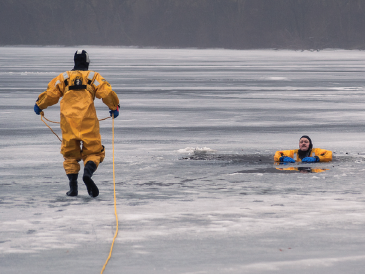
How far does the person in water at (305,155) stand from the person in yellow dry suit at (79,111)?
3163 millimetres

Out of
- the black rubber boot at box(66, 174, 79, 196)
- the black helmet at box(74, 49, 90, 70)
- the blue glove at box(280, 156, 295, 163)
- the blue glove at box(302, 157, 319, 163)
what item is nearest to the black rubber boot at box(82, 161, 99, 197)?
the black rubber boot at box(66, 174, 79, 196)

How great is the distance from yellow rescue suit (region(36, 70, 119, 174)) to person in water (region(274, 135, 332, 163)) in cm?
319

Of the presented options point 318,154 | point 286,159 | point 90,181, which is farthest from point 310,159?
point 90,181

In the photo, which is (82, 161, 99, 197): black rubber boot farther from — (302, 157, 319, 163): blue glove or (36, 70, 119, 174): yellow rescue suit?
(302, 157, 319, 163): blue glove

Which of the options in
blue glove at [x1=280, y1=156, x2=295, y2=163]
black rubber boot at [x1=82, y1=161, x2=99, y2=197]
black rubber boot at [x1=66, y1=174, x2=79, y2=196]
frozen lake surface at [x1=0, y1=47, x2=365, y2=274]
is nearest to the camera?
frozen lake surface at [x1=0, y1=47, x2=365, y2=274]

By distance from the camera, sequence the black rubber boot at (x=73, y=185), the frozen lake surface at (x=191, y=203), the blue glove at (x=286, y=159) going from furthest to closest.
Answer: the blue glove at (x=286, y=159), the black rubber boot at (x=73, y=185), the frozen lake surface at (x=191, y=203)

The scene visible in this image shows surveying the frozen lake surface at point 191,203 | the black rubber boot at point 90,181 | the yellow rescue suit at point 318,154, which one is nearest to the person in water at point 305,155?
the yellow rescue suit at point 318,154

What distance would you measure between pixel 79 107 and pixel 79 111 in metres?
0.04

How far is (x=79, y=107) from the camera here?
7.07 meters

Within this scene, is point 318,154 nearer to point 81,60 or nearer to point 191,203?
point 191,203

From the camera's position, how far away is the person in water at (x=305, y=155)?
9.63 m

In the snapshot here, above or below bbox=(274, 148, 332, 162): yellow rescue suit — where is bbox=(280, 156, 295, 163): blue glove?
below

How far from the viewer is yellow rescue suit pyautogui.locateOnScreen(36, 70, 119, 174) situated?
707cm

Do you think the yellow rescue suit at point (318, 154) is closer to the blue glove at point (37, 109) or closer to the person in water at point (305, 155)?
the person in water at point (305, 155)
